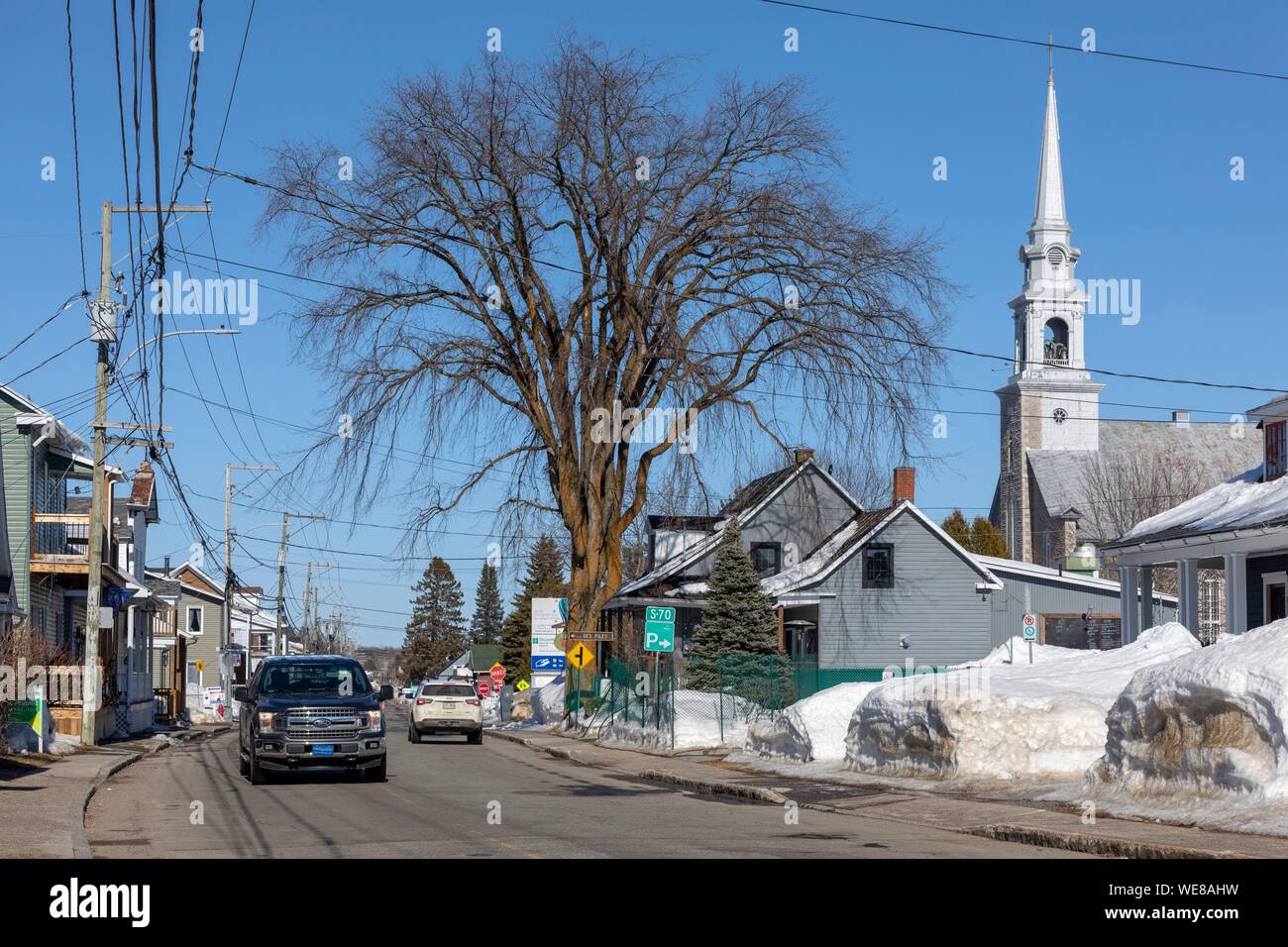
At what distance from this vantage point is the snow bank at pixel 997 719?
782 inches

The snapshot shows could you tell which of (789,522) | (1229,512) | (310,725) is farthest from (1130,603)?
(310,725)

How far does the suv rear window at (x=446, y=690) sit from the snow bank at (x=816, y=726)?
13.7 meters

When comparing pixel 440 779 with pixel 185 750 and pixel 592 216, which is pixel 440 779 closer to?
pixel 185 750

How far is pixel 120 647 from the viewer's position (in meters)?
47.7

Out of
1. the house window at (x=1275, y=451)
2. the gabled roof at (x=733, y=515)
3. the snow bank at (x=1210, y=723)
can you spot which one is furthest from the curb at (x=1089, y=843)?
the gabled roof at (x=733, y=515)

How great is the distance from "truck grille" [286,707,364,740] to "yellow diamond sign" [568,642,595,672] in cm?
2085

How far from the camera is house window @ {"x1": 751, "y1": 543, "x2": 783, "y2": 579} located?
182ft

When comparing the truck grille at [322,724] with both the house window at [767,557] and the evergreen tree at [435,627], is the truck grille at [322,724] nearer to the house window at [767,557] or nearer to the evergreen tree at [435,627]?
the house window at [767,557]

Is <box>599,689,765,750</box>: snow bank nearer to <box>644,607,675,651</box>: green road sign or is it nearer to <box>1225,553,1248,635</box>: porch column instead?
<box>644,607,675,651</box>: green road sign

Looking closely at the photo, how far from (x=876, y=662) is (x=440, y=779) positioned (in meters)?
29.9

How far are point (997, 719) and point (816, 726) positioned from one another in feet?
19.7

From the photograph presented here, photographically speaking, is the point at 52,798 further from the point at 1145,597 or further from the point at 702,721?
the point at 1145,597

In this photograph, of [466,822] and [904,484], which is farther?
[904,484]

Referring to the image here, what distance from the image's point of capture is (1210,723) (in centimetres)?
1544
